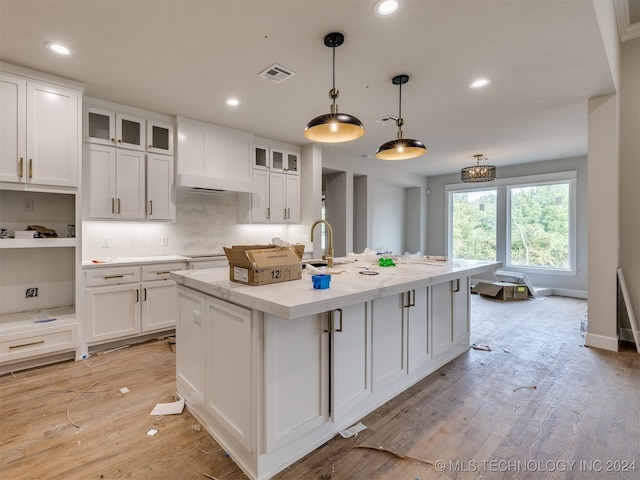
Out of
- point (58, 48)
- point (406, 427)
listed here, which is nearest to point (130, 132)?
point (58, 48)

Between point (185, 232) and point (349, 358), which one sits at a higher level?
point (185, 232)

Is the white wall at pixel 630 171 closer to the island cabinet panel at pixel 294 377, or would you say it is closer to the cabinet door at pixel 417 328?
the cabinet door at pixel 417 328

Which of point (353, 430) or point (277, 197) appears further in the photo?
point (277, 197)

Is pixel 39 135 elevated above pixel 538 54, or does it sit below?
below

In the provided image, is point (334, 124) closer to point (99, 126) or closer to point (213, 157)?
point (213, 157)

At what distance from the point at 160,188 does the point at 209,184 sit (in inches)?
21.8

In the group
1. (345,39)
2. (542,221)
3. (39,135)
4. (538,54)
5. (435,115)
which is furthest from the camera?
(542,221)

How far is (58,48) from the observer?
7.99ft

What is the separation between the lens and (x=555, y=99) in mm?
3369

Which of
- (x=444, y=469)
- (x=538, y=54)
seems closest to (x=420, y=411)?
(x=444, y=469)

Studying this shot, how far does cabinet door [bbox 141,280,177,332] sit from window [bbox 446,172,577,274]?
6.47 meters

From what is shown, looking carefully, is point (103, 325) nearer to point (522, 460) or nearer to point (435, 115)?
point (522, 460)

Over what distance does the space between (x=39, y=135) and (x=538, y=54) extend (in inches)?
168

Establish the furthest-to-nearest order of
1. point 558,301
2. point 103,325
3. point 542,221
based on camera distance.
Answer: point 542,221 → point 558,301 → point 103,325
